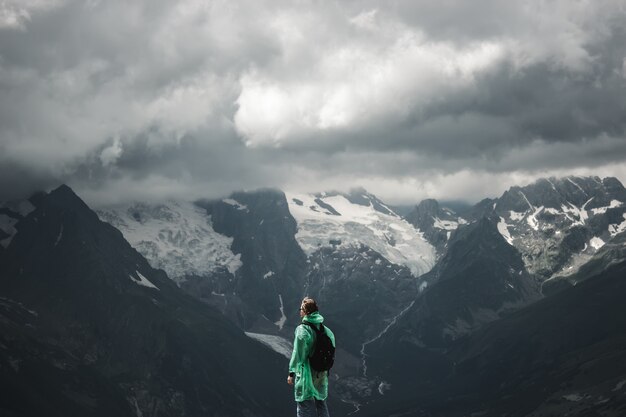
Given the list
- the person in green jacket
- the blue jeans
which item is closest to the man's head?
the person in green jacket

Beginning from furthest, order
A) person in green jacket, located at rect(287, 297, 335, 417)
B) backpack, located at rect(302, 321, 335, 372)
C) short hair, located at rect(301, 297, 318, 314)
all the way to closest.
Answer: backpack, located at rect(302, 321, 335, 372), short hair, located at rect(301, 297, 318, 314), person in green jacket, located at rect(287, 297, 335, 417)

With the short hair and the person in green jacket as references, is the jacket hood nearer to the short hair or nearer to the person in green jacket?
the person in green jacket

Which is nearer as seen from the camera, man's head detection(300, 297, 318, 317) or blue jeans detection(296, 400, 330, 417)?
blue jeans detection(296, 400, 330, 417)

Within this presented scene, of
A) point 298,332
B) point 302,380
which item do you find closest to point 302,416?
point 302,380

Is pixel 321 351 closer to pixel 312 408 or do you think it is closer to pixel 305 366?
pixel 305 366

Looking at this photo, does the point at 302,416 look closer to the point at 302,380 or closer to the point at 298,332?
the point at 302,380

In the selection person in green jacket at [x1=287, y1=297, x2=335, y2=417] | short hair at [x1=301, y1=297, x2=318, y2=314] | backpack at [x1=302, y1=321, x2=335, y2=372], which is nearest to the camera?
person in green jacket at [x1=287, y1=297, x2=335, y2=417]

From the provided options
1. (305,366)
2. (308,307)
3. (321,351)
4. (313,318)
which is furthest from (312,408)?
(308,307)

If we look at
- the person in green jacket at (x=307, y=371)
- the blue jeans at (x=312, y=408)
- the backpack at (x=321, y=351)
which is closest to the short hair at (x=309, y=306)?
the person in green jacket at (x=307, y=371)
